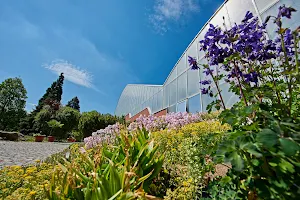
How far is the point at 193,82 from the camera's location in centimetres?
946

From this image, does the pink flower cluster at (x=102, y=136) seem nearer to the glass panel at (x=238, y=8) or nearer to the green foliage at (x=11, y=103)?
the glass panel at (x=238, y=8)

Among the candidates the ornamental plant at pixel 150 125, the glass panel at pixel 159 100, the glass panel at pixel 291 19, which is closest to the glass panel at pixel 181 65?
the glass panel at pixel 159 100

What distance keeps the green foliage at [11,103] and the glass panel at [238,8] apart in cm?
2970

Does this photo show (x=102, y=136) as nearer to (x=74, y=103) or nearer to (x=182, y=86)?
(x=182, y=86)

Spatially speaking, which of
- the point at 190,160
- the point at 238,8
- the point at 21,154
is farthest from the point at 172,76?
the point at 190,160

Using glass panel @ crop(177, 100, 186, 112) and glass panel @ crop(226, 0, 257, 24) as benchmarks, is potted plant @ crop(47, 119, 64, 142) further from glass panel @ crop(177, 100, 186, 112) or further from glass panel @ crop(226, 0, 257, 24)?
glass panel @ crop(226, 0, 257, 24)

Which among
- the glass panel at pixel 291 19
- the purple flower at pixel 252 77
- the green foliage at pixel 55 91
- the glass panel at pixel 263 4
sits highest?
the green foliage at pixel 55 91

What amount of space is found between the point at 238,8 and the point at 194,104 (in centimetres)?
474

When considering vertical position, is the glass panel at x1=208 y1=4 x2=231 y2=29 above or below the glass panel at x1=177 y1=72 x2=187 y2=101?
above

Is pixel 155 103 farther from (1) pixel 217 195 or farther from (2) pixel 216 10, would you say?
(1) pixel 217 195

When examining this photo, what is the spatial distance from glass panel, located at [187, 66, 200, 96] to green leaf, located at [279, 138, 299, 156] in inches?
331

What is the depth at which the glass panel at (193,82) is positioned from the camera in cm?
901

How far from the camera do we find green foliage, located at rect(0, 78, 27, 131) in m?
24.2

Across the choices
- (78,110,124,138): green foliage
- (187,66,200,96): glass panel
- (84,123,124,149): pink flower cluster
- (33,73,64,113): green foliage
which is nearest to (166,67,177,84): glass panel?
(187,66,200,96): glass panel
